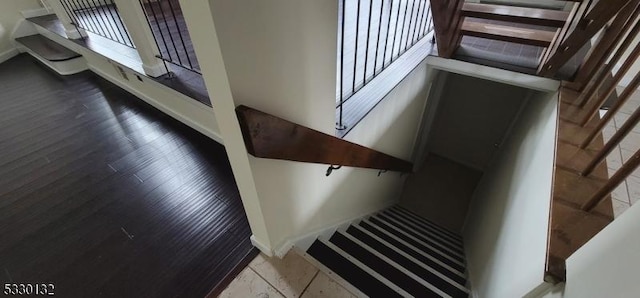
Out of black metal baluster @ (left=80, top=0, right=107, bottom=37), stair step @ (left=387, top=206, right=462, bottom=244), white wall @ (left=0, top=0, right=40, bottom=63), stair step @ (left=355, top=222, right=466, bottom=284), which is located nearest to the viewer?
stair step @ (left=355, top=222, right=466, bottom=284)

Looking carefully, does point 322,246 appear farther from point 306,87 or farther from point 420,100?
point 420,100

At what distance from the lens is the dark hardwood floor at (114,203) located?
1.38m

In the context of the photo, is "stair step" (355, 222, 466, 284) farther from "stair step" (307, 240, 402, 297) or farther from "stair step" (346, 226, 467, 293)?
"stair step" (307, 240, 402, 297)

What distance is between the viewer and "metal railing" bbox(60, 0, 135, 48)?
2551mm

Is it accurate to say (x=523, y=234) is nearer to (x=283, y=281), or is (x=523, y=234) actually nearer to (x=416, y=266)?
(x=416, y=266)

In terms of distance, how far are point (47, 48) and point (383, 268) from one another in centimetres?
454

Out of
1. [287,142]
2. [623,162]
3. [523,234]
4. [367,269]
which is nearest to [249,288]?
[367,269]

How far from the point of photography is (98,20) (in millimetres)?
2824

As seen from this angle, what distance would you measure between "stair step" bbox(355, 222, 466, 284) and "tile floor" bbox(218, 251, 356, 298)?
2.79ft

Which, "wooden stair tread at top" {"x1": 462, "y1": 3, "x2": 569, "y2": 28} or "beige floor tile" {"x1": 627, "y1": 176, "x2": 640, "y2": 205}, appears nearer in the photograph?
"beige floor tile" {"x1": 627, "y1": 176, "x2": 640, "y2": 205}

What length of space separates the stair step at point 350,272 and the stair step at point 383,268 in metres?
0.14

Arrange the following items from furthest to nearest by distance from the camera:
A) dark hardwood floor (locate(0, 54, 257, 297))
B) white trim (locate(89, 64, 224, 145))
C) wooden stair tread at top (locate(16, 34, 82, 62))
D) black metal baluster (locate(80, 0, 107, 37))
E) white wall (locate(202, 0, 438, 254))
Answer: wooden stair tread at top (locate(16, 34, 82, 62)) → black metal baluster (locate(80, 0, 107, 37)) → white trim (locate(89, 64, 224, 145)) → dark hardwood floor (locate(0, 54, 257, 297)) → white wall (locate(202, 0, 438, 254))

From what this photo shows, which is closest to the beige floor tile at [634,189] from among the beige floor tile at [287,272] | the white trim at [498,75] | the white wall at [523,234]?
the white wall at [523,234]

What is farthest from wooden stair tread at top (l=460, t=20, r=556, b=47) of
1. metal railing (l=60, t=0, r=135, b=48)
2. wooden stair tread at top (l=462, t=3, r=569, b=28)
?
metal railing (l=60, t=0, r=135, b=48)
